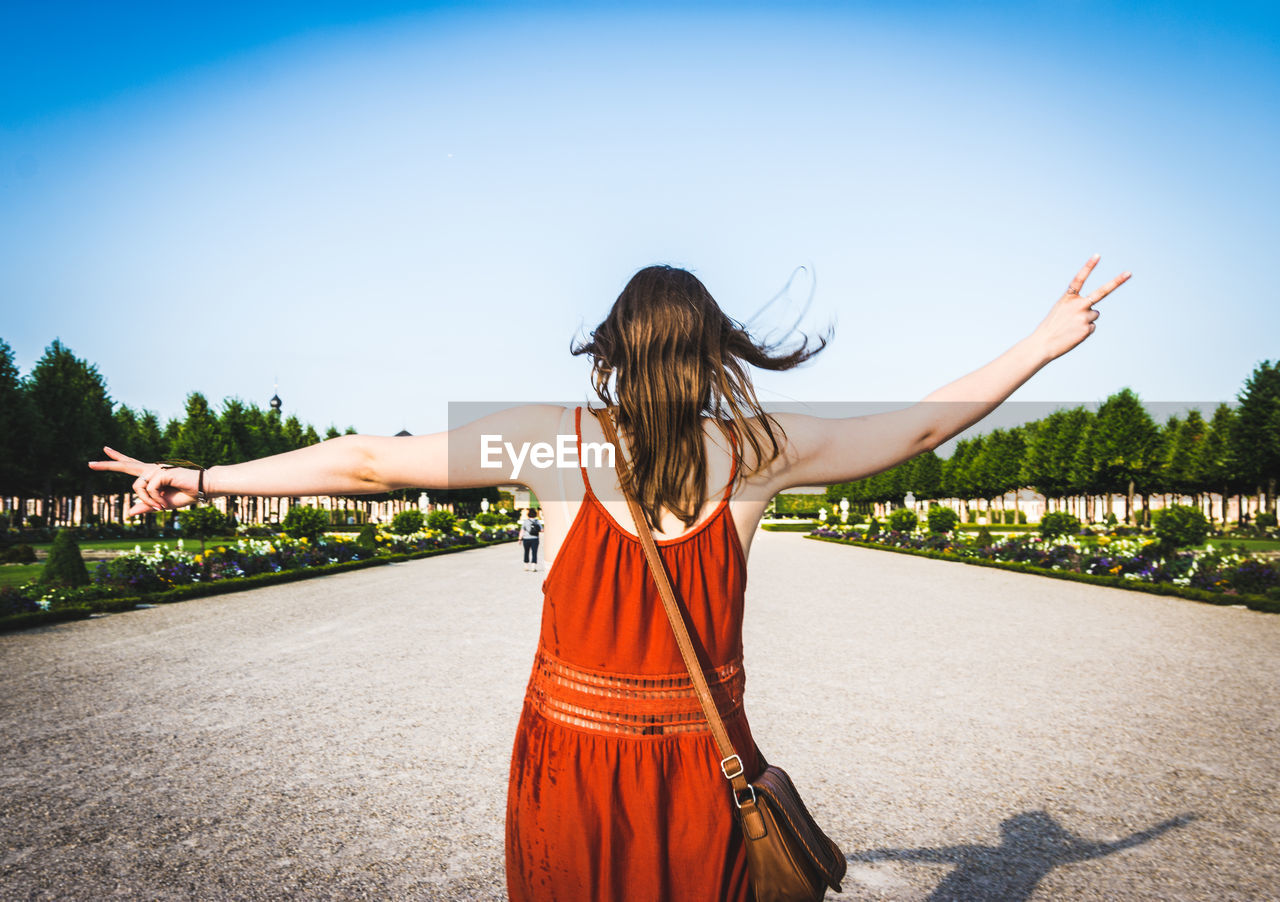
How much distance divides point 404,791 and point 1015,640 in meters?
8.33

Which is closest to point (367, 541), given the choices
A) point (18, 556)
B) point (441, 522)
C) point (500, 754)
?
point (441, 522)

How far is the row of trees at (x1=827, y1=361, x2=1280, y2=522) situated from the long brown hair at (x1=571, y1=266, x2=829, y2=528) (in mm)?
35840

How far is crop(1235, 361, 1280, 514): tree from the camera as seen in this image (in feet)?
123

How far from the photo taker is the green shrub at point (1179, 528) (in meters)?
17.8

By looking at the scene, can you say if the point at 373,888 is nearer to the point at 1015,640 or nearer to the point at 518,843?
the point at 518,843

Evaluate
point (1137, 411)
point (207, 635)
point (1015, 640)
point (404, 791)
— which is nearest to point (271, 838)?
point (404, 791)

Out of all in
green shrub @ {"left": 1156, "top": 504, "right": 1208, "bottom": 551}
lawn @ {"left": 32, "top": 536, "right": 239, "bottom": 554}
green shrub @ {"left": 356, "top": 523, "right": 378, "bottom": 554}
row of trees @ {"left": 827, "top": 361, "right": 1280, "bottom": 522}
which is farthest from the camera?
row of trees @ {"left": 827, "top": 361, "right": 1280, "bottom": 522}

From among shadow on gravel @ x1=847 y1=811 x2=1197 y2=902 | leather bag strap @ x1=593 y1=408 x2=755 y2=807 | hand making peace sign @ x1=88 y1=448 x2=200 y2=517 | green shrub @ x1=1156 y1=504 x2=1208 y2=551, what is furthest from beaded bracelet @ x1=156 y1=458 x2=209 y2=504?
green shrub @ x1=1156 y1=504 x2=1208 y2=551

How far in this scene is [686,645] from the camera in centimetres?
139

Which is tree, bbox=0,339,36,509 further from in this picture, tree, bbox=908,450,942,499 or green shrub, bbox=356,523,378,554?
tree, bbox=908,450,942,499

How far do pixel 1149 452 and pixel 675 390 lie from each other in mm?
49728

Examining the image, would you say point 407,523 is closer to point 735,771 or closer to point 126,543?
point 126,543

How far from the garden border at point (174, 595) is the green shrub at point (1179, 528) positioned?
19.5 metres

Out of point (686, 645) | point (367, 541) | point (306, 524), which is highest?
point (686, 645)
